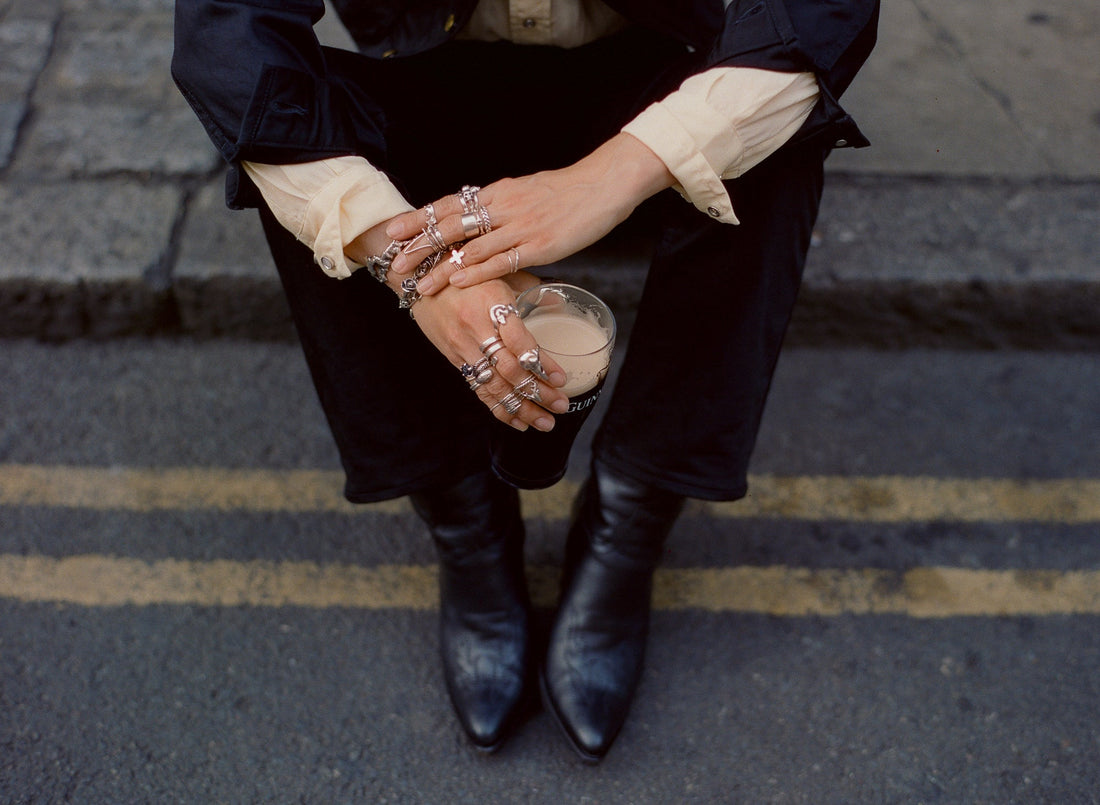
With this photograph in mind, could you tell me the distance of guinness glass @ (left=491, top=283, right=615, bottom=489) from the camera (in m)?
1.24

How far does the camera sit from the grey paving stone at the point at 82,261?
223 cm

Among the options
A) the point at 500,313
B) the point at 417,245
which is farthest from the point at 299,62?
the point at 500,313

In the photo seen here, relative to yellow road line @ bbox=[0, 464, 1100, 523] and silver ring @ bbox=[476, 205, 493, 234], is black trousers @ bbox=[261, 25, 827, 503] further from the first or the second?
yellow road line @ bbox=[0, 464, 1100, 523]

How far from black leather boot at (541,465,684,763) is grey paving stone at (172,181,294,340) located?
1060 millimetres

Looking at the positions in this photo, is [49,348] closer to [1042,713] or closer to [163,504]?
[163,504]

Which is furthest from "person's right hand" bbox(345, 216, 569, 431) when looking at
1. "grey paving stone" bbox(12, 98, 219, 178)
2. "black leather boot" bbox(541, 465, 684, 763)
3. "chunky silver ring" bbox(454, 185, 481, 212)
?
"grey paving stone" bbox(12, 98, 219, 178)

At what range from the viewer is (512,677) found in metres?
1.63

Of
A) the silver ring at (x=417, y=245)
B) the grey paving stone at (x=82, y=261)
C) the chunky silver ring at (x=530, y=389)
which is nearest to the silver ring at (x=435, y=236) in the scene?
the silver ring at (x=417, y=245)

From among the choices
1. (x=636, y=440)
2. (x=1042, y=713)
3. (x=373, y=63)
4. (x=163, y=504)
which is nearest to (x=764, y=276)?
(x=636, y=440)

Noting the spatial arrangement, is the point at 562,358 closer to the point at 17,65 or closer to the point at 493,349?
the point at 493,349

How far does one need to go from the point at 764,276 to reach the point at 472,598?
0.78 meters

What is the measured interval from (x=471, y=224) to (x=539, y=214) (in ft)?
0.32

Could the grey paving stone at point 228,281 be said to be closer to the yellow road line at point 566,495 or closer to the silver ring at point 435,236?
the yellow road line at point 566,495

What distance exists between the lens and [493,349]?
4.02 feet
